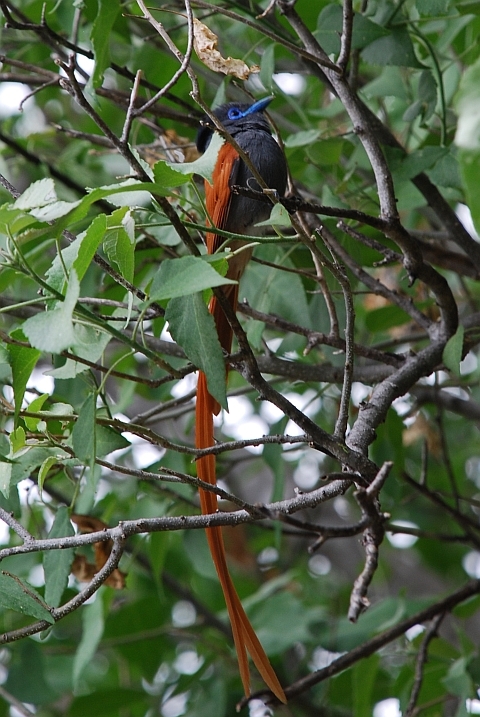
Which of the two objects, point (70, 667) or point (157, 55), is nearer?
point (157, 55)

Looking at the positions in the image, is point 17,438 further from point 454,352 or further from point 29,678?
point 29,678

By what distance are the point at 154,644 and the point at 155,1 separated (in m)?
2.33

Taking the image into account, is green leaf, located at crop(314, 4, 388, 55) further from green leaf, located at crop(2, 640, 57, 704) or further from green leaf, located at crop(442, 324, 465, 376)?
green leaf, located at crop(2, 640, 57, 704)

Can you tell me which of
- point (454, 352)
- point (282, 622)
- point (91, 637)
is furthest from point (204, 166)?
point (282, 622)

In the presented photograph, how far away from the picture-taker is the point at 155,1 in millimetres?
2615

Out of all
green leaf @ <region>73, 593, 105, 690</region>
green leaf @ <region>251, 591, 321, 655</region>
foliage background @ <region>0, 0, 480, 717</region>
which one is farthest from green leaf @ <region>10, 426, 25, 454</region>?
green leaf @ <region>251, 591, 321, 655</region>

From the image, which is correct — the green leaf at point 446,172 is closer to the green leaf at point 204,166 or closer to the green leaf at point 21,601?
the green leaf at point 204,166

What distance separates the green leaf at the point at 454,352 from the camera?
1684 mm

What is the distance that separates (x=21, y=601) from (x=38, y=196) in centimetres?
64

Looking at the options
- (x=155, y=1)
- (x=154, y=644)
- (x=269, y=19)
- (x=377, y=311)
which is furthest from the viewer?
(x=154, y=644)

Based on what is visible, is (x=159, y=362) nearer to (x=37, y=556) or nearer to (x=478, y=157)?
(x=478, y=157)

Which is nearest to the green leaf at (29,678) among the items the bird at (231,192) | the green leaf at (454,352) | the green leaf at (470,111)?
the bird at (231,192)

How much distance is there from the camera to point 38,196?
3.60 feet

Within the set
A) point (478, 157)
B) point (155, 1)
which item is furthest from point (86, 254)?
point (155, 1)
